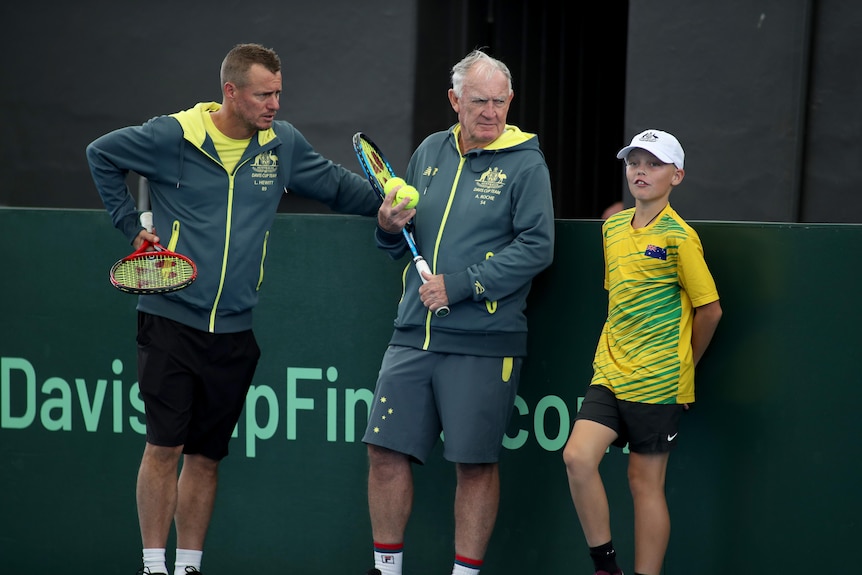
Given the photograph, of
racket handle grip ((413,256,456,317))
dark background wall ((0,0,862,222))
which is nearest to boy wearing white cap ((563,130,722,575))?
racket handle grip ((413,256,456,317))

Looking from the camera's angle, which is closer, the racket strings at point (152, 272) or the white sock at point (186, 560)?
the racket strings at point (152, 272)

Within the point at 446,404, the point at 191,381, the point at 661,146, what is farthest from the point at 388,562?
the point at 661,146

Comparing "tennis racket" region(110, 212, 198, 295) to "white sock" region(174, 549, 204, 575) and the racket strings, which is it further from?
"white sock" region(174, 549, 204, 575)

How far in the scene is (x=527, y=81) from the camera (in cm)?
993

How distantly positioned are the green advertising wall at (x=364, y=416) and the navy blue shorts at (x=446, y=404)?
1.28 feet

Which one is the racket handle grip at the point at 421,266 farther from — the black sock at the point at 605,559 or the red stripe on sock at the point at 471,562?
the black sock at the point at 605,559

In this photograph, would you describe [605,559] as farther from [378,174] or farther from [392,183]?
[378,174]

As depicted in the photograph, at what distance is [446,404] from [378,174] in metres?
0.97

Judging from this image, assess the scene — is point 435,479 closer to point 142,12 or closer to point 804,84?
point 804,84

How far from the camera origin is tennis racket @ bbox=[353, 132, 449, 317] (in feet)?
14.9

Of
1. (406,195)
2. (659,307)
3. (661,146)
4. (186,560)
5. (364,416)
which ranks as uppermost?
(661,146)

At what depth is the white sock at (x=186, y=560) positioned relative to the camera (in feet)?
15.5

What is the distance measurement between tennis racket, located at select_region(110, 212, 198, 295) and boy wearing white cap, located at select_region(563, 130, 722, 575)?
155cm

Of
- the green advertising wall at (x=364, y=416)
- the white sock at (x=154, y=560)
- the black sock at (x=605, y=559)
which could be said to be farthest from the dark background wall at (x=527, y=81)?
the white sock at (x=154, y=560)
